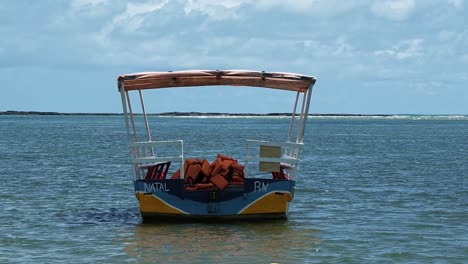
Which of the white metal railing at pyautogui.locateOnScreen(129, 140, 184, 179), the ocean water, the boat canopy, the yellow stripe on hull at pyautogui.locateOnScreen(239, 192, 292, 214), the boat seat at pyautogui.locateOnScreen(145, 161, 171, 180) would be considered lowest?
the ocean water

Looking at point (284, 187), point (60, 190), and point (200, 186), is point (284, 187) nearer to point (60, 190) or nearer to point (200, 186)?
point (200, 186)

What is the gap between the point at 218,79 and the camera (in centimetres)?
1889

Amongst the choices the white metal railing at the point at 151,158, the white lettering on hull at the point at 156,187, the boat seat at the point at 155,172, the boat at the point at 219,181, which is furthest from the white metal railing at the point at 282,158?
the boat seat at the point at 155,172

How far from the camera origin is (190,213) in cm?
1825

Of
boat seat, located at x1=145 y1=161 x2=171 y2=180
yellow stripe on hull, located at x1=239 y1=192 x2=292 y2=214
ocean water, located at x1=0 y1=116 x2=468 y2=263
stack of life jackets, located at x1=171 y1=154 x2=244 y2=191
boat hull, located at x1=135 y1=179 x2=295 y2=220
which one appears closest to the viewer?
ocean water, located at x1=0 y1=116 x2=468 y2=263

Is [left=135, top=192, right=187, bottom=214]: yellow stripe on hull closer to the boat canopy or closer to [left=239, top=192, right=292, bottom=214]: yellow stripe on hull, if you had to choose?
[left=239, top=192, right=292, bottom=214]: yellow stripe on hull

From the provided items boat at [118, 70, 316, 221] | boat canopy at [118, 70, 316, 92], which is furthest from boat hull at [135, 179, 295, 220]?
boat canopy at [118, 70, 316, 92]

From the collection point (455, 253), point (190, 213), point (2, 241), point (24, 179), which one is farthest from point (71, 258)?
point (24, 179)

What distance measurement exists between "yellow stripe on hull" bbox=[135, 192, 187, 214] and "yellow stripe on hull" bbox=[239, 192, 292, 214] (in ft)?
4.59

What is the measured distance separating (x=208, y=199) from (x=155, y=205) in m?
1.09

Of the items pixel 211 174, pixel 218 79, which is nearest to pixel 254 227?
pixel 211 174

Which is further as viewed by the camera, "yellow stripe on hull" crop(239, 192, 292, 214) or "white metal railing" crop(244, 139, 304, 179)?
"yellow stripe on hull" crop(239, 192, 292, 214)

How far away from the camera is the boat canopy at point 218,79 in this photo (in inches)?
723

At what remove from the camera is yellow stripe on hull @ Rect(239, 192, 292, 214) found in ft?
60.0
